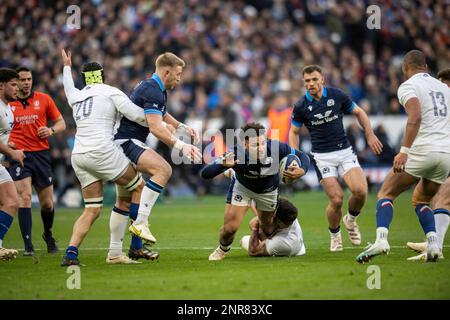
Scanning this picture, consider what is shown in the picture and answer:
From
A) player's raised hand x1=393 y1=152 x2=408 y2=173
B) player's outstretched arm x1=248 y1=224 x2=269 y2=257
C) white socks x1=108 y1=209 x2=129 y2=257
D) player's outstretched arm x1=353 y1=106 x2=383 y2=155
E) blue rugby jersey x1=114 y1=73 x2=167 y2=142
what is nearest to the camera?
player's raised hand x1=393 y1=152 x2=408 y2=173

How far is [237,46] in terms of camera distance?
30.3 m

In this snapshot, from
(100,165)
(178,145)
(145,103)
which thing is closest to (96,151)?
(100,165)

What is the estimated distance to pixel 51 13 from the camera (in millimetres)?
29359

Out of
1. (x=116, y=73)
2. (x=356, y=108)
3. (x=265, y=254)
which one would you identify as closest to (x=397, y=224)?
(x=356, y=108)

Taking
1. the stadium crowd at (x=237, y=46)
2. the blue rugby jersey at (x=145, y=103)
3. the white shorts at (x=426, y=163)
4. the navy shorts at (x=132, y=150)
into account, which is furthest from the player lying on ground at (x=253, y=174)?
the stadium crowd at (x=237, y=46)

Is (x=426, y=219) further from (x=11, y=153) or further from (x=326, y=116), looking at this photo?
(x=11, y=153)

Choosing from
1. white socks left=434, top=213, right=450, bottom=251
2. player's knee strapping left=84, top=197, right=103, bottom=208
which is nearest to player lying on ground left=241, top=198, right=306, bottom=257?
white socks left=434, top=213, right=450, bottom=251

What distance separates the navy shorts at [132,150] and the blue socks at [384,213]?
10.8 ft

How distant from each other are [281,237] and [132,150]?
2529mm

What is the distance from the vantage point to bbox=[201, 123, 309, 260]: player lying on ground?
10664 millimetres

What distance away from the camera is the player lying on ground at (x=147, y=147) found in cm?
1066

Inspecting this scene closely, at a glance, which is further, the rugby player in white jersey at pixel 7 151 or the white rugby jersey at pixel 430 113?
the rugby player in white jersey at pixel 7 151

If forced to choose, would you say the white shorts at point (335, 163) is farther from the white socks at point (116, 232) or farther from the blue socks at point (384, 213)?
the white socks at point (116, 232)

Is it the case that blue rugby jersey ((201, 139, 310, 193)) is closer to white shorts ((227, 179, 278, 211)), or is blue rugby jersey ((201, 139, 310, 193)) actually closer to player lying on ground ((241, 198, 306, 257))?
white shorts ((227, 179, 278, 211))
